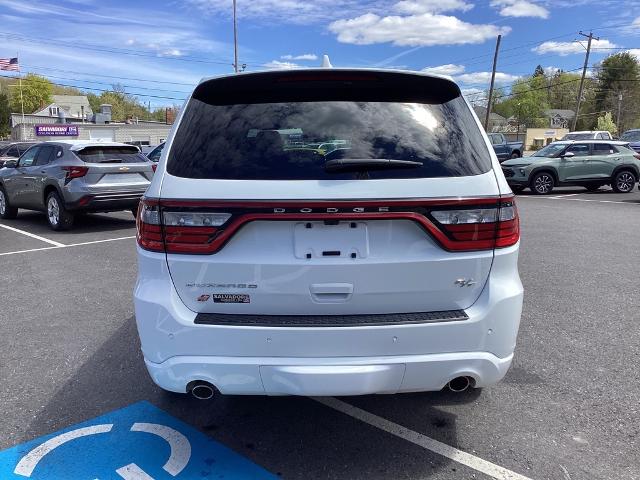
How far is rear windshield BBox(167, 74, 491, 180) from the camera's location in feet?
8.41

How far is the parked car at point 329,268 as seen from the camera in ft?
8.11

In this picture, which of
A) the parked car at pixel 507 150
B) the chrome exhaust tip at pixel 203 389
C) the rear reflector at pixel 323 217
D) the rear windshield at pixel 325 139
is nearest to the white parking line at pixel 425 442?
the chrome exhaust tip at pixel 203 389

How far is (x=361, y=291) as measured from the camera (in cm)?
251

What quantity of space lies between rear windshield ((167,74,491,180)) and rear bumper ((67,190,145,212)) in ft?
25.7

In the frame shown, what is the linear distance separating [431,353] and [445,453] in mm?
746

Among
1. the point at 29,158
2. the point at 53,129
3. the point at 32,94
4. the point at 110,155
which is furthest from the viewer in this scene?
the point at 32,94

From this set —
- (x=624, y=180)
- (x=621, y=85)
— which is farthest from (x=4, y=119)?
(x=621, y=85)

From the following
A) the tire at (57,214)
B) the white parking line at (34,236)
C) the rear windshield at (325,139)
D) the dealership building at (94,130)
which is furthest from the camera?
the dealership building at (94,130)

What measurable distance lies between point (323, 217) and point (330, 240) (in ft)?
0.38

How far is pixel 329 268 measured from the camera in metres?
2.47

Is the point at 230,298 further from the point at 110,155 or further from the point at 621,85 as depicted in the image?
the point at 621,85

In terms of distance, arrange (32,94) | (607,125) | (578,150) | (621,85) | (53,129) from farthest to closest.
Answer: (32,94) → (621,85) → (607,125) → (53,129) → (578,150)

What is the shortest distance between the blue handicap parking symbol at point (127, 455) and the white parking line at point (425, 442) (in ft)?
2.49

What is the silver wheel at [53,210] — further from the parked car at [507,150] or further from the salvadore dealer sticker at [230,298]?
the parked car at [507,150]
